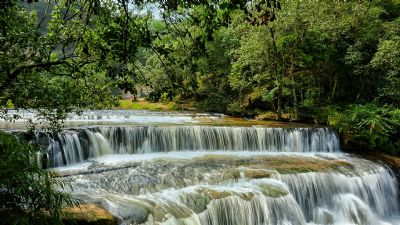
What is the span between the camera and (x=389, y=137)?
→ 48.2 feet

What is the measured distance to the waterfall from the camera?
11.8 m

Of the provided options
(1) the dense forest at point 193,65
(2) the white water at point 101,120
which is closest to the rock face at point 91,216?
(1) the dense forest at point 193,65

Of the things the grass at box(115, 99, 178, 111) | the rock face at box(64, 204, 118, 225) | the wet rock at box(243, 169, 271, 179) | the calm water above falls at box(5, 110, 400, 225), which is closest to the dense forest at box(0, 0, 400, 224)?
the rock face at box(64, 204, 118, 225)

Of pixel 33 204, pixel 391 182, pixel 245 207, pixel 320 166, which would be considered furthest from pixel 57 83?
pixel 391 182

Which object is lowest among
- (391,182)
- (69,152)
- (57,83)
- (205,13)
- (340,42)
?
(391,182)

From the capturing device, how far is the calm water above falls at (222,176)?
7.92m

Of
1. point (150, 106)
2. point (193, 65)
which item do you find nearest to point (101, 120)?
point (150, 106)

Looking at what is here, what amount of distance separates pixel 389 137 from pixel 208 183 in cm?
950

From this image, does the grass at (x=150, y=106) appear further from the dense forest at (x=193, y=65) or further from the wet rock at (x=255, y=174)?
the wet rock at (x=255, y=174)

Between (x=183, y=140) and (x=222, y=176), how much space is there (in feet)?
15.6

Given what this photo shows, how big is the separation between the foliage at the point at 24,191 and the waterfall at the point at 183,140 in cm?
722

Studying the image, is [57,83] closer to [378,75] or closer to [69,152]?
[69,152]

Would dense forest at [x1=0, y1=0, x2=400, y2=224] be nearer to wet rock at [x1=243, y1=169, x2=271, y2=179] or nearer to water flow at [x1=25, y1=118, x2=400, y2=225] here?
water flow at [x1=25, y1=118, x2=400, y2=225]

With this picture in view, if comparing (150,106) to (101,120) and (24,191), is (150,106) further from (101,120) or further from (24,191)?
(24,191)
